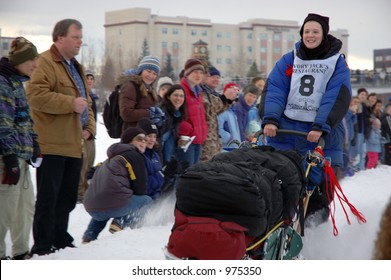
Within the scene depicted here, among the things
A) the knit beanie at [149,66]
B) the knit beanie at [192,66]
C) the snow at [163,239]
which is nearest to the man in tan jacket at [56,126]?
the snow at [163,239]

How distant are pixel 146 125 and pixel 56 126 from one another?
1.25 metres

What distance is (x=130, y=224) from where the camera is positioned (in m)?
5.32

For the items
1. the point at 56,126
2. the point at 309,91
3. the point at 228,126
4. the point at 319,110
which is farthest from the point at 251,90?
the point at 56,126

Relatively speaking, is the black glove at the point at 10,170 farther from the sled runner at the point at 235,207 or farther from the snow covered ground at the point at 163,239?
the sled runner at the point at 235,207

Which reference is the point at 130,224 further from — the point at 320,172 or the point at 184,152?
the point at 320,172

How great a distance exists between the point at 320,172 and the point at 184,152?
95.8 inches

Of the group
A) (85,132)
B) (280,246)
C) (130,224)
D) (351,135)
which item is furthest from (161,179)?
(351,135)

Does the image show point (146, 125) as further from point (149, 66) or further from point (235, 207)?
point (235, 207)

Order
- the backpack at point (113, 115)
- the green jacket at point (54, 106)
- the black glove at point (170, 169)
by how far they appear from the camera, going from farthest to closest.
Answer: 1. the black glove at point (170, 169)
2. the backpack at point (113, 115)
3. the green jacket at point (54, 106)

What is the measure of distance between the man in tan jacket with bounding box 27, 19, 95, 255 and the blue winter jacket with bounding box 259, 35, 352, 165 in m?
1.46

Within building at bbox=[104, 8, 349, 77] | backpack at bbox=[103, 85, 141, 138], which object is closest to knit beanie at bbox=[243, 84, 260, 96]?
backpack at bbox=[103, 85, 141, 138]

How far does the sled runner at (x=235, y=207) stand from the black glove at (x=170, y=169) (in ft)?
8.87

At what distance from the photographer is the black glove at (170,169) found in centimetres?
614

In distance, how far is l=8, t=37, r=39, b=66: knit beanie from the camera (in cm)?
406
